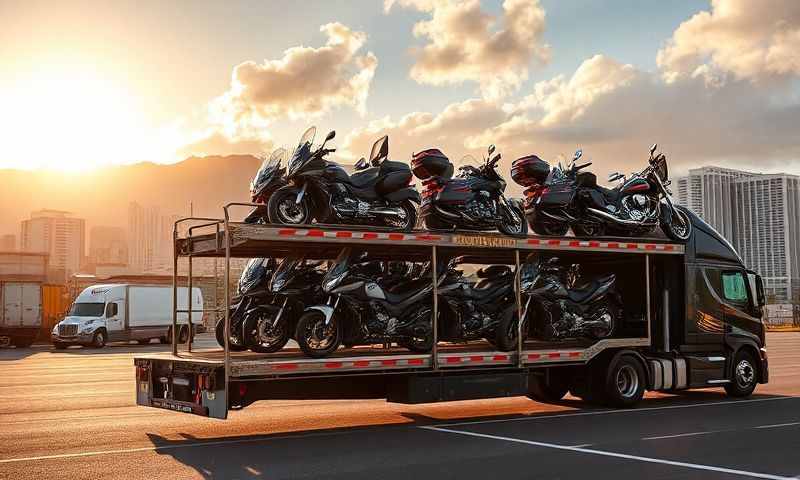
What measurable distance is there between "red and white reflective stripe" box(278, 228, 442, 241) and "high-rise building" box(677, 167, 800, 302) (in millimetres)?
85099

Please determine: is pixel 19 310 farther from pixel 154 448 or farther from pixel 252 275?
pixel 154 448

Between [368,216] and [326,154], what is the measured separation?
1029mm

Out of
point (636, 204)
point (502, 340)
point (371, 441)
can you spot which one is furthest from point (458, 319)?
point (636, 204)

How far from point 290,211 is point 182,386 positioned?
2622 millimetres

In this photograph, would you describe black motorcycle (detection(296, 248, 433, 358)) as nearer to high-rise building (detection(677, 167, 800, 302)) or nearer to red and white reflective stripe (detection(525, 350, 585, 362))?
red and white reflective stripe (detection(525, 350, 585, 362))

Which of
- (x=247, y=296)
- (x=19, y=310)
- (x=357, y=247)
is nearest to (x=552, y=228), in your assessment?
(x=357, y=247)

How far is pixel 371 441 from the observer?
10859 mm

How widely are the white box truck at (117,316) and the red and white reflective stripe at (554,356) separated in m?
22.5

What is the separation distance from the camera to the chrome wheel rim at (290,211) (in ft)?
38.6

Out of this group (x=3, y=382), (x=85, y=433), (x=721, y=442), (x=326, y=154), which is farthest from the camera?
(x=3, y=382)

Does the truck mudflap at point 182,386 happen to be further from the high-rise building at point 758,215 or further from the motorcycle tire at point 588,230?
the high-rise building at point 758,215

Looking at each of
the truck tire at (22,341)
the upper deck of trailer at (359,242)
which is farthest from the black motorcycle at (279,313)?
the truck tire at (22,341)

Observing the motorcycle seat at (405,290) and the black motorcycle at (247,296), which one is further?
the motorcycle seat at (405,290)

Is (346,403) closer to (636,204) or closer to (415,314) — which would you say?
(415,314)
